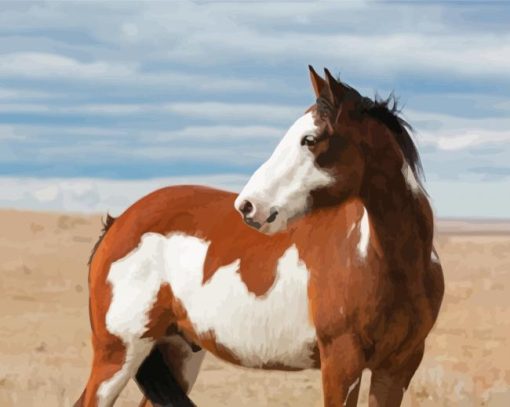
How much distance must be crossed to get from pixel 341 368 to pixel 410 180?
1.12 meters

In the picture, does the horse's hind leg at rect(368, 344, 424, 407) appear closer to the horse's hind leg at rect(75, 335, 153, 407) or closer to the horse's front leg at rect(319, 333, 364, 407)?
the horse's front leg at rect(319, 333, 364, 407)

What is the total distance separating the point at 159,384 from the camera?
7.04 metres

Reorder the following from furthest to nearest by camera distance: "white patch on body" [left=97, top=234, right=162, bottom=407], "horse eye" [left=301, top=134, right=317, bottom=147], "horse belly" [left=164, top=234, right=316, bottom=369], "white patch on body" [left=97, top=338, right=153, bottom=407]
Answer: "white patch on body" [left=97, top=338, right=153, bottom=407] → "white patch on body" [left=97, top=234, right=162, bottom=407] → "horse belly" [left=164, top=234, right=316, bottom=369] → "horse eye" [left=301, top=134, right=317, bottom=147]

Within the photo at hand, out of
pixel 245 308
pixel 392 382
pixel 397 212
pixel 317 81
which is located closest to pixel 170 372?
pixel 245 308

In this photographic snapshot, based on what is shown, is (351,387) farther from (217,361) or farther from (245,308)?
(217,361)

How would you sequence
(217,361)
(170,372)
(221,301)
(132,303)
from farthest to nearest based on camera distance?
(217,361) → (170,372) → (132,303) → (221,301)

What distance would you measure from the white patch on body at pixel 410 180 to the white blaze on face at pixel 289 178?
433 mm

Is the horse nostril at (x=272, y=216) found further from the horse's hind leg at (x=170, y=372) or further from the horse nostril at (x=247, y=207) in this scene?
the horse's hind leg at (x=170, y=372)

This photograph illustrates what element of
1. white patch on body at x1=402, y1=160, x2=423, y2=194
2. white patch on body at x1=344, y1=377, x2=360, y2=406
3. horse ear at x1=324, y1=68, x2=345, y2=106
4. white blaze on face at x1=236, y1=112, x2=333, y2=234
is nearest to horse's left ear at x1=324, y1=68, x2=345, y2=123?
horse ear at x1=324, y1=68, x2=345, y2=106

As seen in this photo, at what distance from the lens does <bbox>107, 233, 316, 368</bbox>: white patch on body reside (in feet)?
19.8

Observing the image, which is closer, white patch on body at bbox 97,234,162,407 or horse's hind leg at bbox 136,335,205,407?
white patch on body at bbox 97,234,162,407

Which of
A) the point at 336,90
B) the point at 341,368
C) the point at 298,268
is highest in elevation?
the point at 336,90

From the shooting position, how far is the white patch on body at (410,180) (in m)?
5.74

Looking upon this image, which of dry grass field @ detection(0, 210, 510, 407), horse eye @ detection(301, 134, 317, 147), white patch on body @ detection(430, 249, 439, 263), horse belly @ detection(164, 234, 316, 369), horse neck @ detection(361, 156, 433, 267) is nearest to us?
horse eye @ detection(301, 134, 317, 147)
